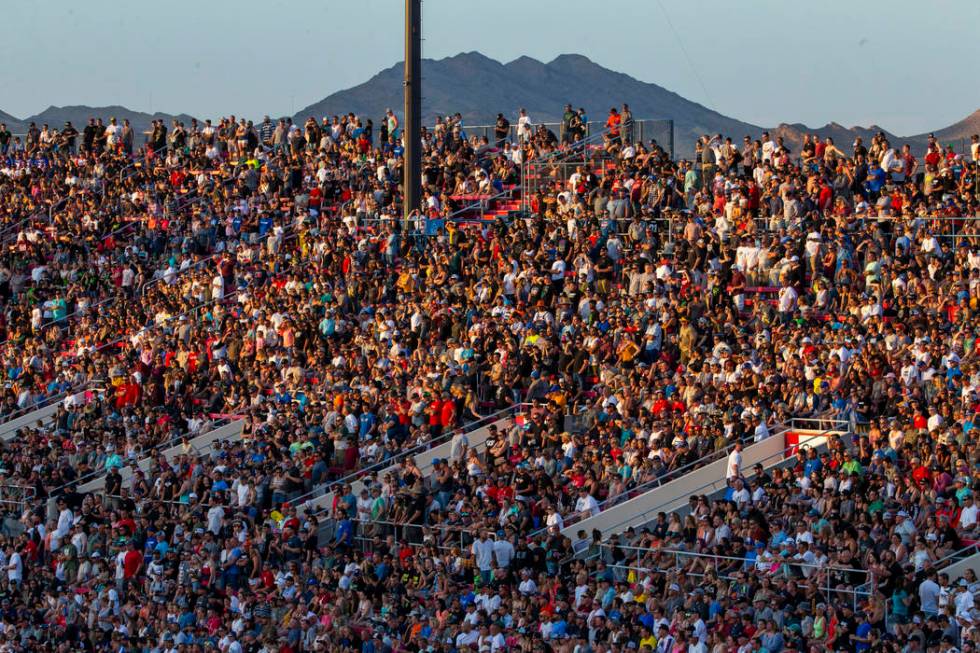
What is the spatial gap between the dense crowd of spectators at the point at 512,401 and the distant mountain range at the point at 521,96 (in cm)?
11137

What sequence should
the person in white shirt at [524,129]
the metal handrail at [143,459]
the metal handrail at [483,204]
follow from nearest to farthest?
the metal handrail at [143,459]
the metal handrail at [483,204]
the person in white shirt at [524,129]

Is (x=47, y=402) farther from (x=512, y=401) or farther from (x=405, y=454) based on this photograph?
(x=512, y=401)

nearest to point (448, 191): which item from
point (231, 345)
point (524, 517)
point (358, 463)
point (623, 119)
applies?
point (623, 119)

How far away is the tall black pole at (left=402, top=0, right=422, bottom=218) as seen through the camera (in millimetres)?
36875

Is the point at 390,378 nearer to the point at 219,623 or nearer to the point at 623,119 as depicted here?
the point at 219,623

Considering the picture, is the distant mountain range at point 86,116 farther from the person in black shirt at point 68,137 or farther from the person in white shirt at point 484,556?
the person in white shirt at point 484,556

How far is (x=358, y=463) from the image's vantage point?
28828 mm

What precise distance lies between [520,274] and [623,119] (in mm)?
6438

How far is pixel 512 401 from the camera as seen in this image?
29.2m

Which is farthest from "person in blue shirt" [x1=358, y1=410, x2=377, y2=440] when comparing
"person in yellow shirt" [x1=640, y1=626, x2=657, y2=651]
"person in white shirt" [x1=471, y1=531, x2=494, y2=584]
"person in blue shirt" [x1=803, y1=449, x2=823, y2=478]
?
"person in yellow shirt" [x1=640, y1=626, x2=657, y2=651]

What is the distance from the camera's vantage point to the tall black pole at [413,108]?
36875 mm

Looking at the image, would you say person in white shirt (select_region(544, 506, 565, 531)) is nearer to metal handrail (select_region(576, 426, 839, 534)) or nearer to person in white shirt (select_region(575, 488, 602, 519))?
metal handrail (select_region(576, 426, 839, 534))

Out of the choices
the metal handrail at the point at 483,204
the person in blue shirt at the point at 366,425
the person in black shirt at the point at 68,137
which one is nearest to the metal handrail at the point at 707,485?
the person in blue shirt at the point at 366,425

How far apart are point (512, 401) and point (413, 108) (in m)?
10.2
